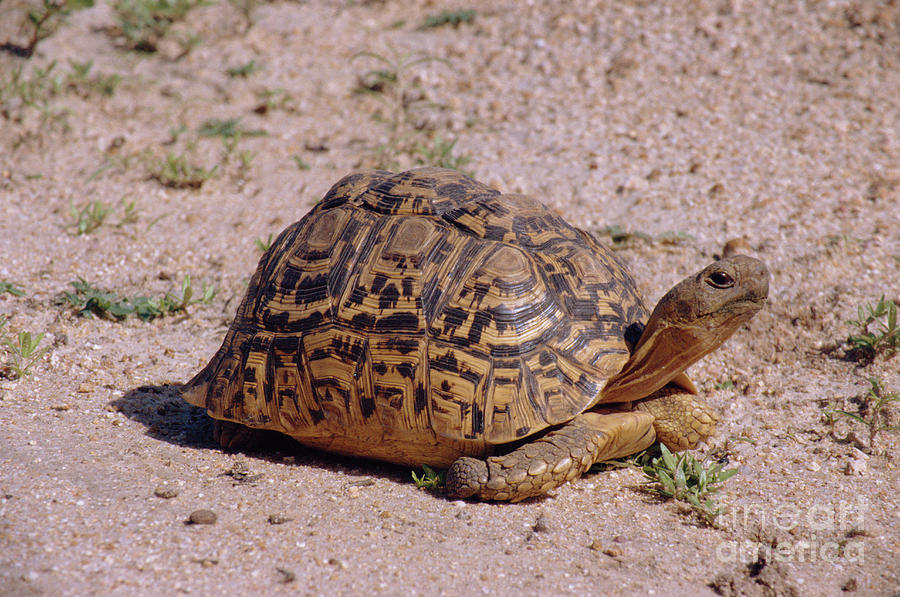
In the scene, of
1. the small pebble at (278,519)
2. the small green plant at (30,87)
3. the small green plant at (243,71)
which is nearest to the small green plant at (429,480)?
the small pebble at (278,519)

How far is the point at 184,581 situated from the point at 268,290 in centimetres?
153

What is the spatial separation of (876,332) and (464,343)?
8.37ft

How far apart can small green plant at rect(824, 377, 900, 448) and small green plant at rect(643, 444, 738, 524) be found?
85 cm

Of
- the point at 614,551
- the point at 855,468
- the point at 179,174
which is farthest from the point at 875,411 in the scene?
the point at 179,174

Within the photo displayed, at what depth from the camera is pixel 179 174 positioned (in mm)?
6172

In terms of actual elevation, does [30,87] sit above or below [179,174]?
above

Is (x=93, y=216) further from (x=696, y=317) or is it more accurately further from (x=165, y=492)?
(x=696, y=317)

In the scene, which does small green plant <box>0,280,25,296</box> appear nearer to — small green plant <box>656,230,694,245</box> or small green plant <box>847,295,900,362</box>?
small green plant <box>656,230,694,245</box>

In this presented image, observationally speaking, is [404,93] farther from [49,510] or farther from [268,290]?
[49,510]

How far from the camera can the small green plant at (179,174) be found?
612 cm

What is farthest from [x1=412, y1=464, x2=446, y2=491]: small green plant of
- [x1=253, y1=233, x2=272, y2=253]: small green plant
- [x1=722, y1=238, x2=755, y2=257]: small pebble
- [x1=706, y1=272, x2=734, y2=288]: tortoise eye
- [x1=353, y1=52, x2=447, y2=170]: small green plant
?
[x1=353, y1=52, x2=447, y2=170]: small green plant

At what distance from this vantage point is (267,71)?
7.43 meters

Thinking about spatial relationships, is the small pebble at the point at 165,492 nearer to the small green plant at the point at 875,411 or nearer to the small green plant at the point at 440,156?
the small green plant at the point at 875,411

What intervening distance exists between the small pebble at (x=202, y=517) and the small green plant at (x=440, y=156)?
352 cm
